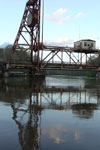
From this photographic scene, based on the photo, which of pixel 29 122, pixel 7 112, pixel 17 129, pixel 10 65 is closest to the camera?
pixel 17 129

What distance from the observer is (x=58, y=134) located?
692cm

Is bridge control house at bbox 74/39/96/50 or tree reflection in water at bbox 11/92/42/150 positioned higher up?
bridge control house at bbox 74/39/96/50

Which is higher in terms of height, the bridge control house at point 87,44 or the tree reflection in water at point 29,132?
the bridge control house at point 87,44

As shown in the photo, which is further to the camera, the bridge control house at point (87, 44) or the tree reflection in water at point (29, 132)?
the bridge control house at point (87, 44)

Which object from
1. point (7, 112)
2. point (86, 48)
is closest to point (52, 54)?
point (86, 48)

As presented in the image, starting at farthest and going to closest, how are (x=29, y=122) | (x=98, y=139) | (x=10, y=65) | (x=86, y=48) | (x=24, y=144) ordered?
(x=86, y=48) < (x=10, y=65) < (x=29, y=122) < (x=98, y=139) < (x=24, y=144)

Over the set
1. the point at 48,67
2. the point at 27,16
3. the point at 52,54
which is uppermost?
the point at 27,16

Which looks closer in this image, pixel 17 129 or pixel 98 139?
pixel 98 139

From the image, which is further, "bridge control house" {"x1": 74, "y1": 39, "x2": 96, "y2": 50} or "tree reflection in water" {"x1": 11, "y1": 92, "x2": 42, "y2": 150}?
"bridge control house" {"x1": 74, "y1": 39, "x2": 96, "y2": 50}

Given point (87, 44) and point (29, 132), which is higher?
point (87, 44)

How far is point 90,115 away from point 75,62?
124ft

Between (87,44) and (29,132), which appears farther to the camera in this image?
(87,44)

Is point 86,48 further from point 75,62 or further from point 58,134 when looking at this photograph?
point 58,134

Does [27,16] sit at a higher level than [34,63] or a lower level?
higher
